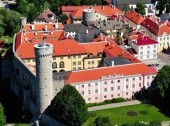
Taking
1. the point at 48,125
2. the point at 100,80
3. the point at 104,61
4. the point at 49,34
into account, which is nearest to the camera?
the point at 48,125

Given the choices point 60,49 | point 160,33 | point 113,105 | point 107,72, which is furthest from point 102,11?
point 113,105

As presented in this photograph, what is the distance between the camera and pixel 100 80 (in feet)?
333

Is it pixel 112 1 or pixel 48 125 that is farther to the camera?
pixel 112 1

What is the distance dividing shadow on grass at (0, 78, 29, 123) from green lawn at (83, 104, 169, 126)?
15.9 meters

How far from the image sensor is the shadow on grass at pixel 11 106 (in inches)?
3921

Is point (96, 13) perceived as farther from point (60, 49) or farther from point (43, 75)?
point (43, 75)

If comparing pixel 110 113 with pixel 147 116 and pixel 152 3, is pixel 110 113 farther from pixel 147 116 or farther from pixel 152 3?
pixel 152 3

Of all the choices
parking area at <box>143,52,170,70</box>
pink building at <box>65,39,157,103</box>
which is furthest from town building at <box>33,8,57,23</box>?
pink building at <box>65,39,157,103</box>

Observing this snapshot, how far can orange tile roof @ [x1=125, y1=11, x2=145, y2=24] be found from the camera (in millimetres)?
146725

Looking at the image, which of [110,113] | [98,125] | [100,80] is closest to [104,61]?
[100,80]

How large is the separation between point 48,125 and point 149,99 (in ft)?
74.1

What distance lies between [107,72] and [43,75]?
1578 centimetres

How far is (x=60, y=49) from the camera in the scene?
116m

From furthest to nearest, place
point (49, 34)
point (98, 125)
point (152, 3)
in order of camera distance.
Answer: point (152, 3), point (49, 34), point (98, 125)
